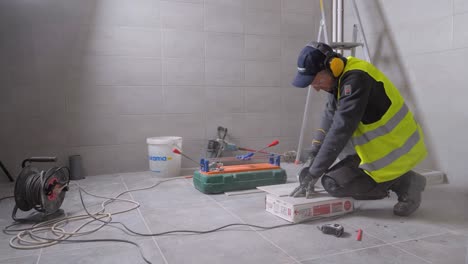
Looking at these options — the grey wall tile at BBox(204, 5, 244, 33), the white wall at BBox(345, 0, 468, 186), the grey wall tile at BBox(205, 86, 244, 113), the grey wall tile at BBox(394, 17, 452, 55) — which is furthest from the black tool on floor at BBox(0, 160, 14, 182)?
the grey wall tile at BBox(394, 17, 452, 55)

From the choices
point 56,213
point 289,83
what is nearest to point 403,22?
point 289,83

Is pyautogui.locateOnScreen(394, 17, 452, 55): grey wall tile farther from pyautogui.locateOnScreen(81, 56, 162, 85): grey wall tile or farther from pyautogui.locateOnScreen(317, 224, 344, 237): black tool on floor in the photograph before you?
pyautogui.locateOnScreen(81, 56, 162, 85): grey wall tile

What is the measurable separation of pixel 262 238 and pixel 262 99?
8.25ft

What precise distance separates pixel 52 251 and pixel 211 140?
2.27 m

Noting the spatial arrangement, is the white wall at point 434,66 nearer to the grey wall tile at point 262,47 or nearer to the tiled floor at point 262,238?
the tiled floor at point 262,238

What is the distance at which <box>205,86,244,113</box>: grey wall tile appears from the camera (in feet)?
13.0

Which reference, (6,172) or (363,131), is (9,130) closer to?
(6,172)

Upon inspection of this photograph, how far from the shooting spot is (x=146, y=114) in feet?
12.2

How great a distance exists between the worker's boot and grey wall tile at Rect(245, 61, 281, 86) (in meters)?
2.19

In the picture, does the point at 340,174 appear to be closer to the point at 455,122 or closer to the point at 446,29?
the point at 455,122

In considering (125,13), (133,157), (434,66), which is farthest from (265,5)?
(133,157)

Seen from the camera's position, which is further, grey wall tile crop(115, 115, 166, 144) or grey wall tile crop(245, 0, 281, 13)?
grey wall tile crop(245, 0, 281, 13)

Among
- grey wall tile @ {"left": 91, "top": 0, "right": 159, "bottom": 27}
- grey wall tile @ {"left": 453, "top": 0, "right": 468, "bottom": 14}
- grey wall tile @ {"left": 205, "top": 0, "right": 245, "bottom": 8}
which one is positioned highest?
grey wall tile @ {"left": 205, "top": 0, "right": 245, "bottom": 8}

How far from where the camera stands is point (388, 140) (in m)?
2.14
